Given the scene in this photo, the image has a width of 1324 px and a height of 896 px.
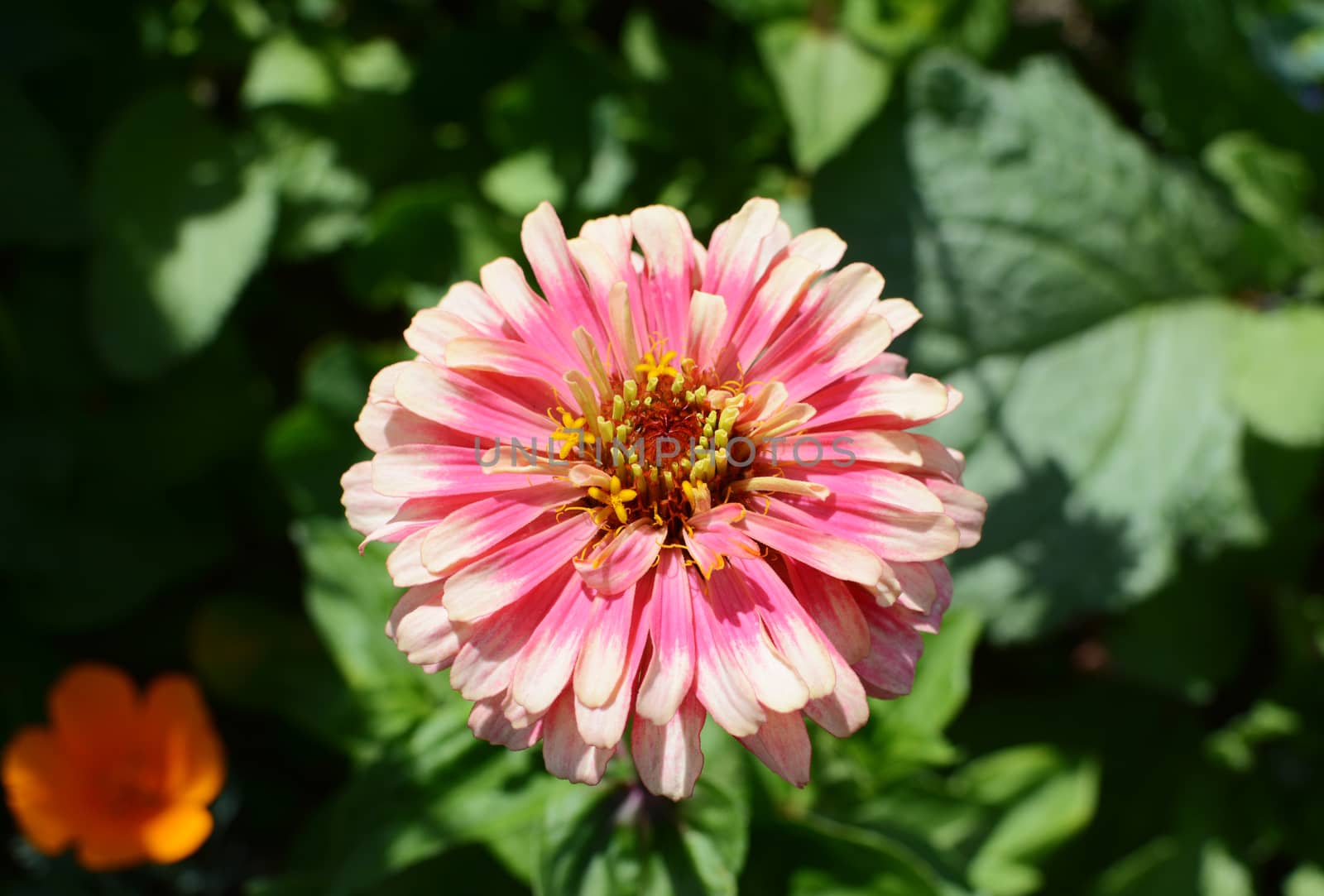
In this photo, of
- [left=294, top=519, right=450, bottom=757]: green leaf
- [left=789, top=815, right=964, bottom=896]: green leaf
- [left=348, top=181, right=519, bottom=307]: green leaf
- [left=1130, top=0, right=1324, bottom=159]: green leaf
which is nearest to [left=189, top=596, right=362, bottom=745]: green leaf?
[left=294, top=519, right=450, bottom=757]: green leaf

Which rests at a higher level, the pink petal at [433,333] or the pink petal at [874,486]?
the pink petal at [433,333]

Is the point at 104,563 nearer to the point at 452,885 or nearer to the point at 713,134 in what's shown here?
the point at 452,885

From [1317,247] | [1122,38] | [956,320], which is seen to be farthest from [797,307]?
[1122,38]

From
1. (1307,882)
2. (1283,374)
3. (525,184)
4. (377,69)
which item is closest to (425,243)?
(525,184)

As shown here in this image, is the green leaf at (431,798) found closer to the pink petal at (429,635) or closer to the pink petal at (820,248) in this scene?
the pink petal at (429,635)

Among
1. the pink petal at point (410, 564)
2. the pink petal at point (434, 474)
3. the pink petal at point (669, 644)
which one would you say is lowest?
the pink petal at point (669, 644)

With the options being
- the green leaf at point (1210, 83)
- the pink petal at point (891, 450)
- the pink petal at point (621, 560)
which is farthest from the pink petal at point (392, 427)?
the green leaf at point (1210, 83)

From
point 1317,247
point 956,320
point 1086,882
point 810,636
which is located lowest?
point 1086,882
